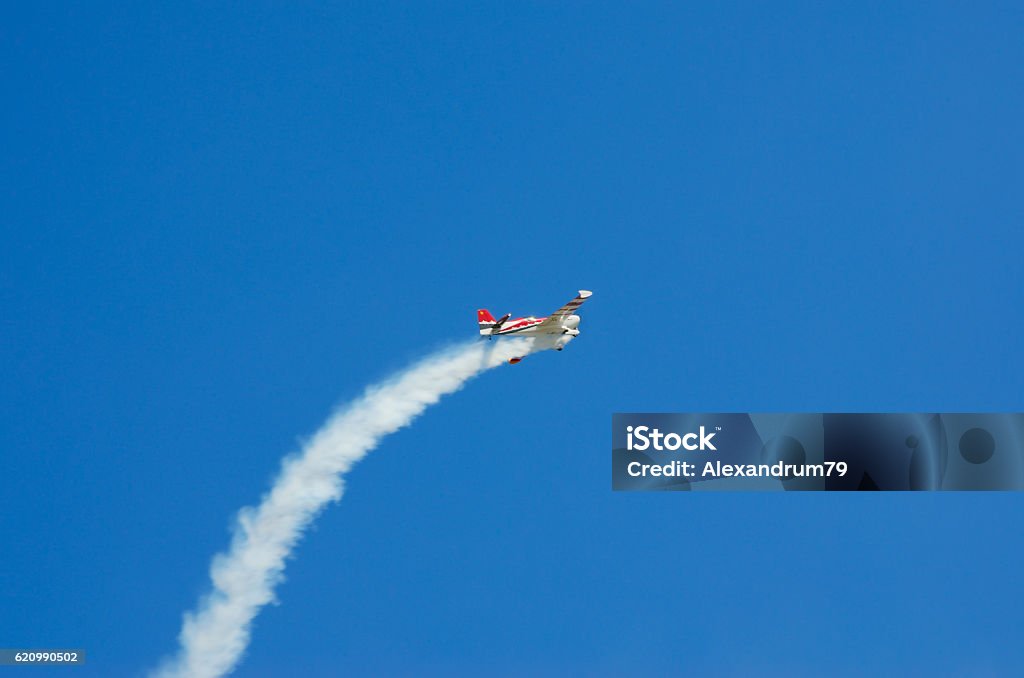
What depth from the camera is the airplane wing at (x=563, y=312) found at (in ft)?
139

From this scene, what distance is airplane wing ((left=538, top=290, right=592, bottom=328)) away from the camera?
4243 cm

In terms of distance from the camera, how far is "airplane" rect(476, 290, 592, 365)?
42875 mm

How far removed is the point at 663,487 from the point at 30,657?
21.3 meters

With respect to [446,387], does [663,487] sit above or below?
below

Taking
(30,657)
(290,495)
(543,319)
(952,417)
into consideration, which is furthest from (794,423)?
(30,657)

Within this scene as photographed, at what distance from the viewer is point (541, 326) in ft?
142

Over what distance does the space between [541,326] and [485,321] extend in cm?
176

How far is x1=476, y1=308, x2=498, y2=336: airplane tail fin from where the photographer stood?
141 feet

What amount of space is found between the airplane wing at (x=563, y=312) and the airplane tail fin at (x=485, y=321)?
1.51 meters

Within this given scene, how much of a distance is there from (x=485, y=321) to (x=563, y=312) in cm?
247

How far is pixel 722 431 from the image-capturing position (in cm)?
4441

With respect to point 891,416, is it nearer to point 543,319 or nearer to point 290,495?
point 543,319

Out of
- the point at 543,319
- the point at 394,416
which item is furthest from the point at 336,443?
the point at 543,319

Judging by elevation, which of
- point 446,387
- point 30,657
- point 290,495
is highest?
point 446,387
